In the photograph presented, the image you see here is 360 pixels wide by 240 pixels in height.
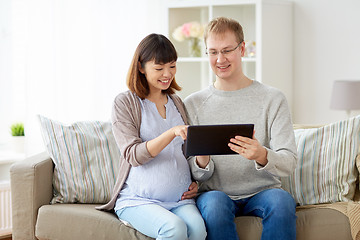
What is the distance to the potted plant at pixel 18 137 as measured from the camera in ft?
11.4

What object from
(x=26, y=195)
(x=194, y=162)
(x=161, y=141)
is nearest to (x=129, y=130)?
(x=161, y=141)

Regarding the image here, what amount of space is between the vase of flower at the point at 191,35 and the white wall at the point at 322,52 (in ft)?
2.51

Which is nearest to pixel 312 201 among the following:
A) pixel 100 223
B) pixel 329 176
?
pixel 329 176

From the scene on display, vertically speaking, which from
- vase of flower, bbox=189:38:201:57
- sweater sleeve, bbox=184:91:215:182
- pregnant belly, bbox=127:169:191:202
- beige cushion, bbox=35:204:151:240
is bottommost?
beige cushion, bbox=35:204:151:240

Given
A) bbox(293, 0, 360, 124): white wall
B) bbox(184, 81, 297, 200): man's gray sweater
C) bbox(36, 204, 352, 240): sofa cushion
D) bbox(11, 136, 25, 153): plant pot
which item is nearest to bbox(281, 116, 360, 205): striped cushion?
bbox(36, 204, 352, 240): sofa cushion

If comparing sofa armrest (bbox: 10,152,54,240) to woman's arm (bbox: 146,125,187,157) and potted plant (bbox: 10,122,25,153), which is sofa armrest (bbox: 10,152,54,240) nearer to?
woman's arm (bbox: 146,125,187,157)

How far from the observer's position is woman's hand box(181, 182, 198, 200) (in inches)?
84.2

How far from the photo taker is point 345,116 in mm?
3842

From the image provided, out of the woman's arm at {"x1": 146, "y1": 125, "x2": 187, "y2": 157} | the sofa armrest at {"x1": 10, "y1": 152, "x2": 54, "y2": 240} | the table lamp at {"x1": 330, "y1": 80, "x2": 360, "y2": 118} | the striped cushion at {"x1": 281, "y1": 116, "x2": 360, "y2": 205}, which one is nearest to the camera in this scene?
the woman's arm at {"x1": 146, "y1": 125, "x2": 187, "y2": 157}

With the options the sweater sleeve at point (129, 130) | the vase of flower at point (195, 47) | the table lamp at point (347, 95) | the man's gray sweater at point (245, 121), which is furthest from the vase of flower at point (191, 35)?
the sweater sleeve at point (129, 130)

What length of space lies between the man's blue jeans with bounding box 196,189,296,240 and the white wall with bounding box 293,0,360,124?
198 centimetres

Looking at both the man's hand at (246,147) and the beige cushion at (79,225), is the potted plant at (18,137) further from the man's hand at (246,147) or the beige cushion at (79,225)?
the man's hand at (246,147)

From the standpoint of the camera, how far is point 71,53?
354cm

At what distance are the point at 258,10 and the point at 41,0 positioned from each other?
1.47 metres
